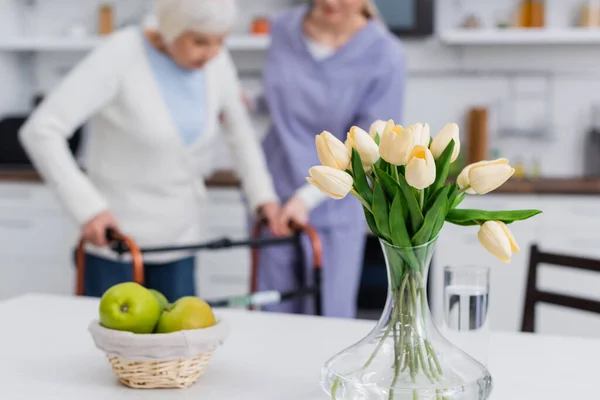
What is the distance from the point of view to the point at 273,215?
229 centimetres

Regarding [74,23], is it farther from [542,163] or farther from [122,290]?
[122,290]

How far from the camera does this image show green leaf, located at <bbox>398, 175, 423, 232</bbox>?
1042 millimetres

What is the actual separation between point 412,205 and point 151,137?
1.27m

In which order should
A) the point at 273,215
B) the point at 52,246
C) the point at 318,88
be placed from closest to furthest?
1. the point at 273,215
2. the point at 318,88
3. the point at 52,246

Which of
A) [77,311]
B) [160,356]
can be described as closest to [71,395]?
[160,356]

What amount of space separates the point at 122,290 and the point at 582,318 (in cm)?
265

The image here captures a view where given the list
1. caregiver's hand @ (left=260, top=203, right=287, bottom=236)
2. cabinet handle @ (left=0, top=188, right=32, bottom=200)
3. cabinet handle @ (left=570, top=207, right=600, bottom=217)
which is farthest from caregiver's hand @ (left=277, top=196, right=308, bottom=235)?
cabinet handle @ (left=0, top=188, right=32, bottom=200)

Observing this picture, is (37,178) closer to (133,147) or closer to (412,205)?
(133,147)

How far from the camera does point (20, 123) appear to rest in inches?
161

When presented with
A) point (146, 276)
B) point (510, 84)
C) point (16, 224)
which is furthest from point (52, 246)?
point (510, 84)

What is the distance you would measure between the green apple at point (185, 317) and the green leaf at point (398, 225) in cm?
33

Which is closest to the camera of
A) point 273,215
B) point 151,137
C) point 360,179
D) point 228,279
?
point 360,179

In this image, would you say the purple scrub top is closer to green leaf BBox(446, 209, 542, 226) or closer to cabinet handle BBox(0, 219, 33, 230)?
green leaf BBox(446, 209, 542, 226)

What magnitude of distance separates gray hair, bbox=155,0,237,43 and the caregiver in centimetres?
35
